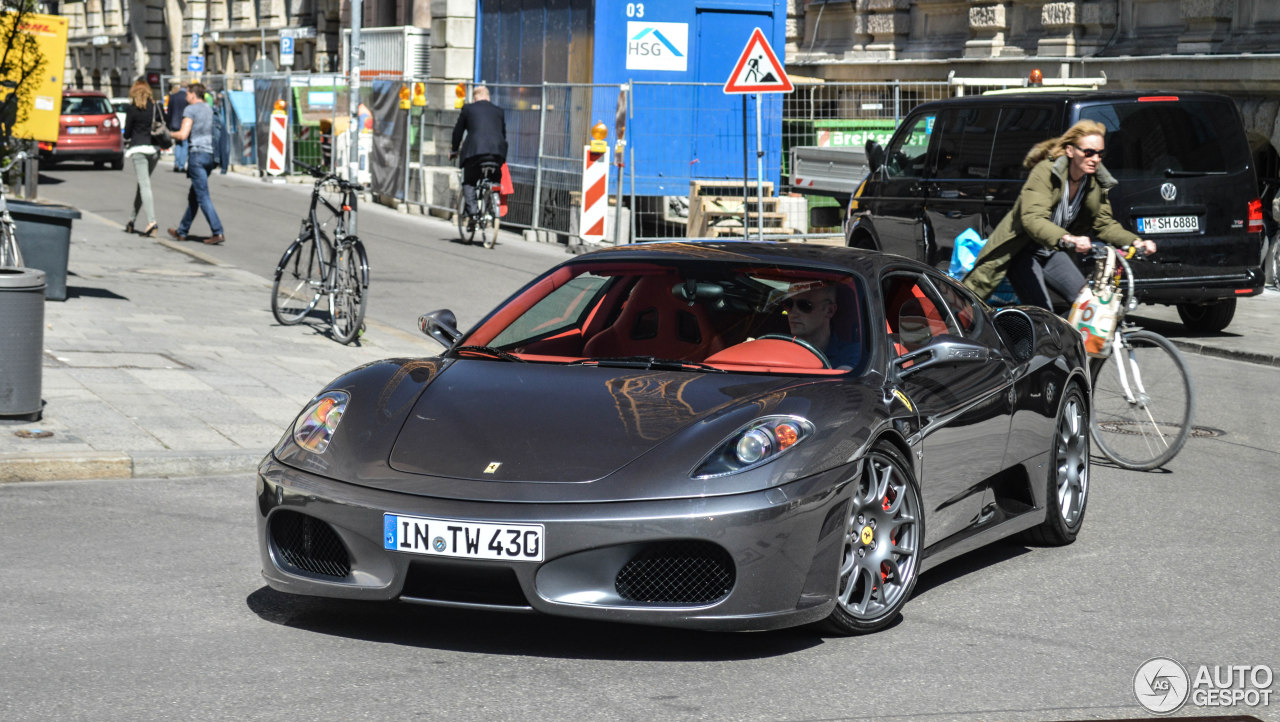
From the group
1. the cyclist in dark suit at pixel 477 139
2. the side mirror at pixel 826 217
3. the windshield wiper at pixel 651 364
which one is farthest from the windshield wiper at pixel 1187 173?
the cyclist in dark suit at pixel 477 139

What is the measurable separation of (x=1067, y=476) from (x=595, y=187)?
1434 cm

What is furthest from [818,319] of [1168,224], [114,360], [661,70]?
[661,70]

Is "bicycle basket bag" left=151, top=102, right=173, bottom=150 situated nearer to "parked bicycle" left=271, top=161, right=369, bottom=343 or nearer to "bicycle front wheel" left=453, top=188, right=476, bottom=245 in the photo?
"bicycle front wheel" left=453, top=188, right=476, bottom=245

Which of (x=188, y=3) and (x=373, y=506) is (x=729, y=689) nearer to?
(x=373, y=506)

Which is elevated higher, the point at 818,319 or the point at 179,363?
the point at 818,319

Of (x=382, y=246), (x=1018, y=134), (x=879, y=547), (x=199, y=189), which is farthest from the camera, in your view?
(x=382, y=246)

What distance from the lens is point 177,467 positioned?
7820 mm

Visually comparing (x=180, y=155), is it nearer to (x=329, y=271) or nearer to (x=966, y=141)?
(x=329, y=271)

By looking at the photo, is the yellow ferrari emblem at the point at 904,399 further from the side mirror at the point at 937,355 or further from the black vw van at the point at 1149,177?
the black vw van at the point at 1149,177

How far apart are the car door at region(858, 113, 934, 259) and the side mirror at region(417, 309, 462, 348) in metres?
8.81

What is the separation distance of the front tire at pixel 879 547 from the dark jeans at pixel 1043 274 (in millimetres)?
3878

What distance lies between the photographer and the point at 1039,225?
8.75 m

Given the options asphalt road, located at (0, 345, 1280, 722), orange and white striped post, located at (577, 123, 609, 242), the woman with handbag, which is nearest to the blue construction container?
orange and white striped post, located at (577, 123, 609, 242)

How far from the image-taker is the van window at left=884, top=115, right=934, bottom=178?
1469 centimetres
